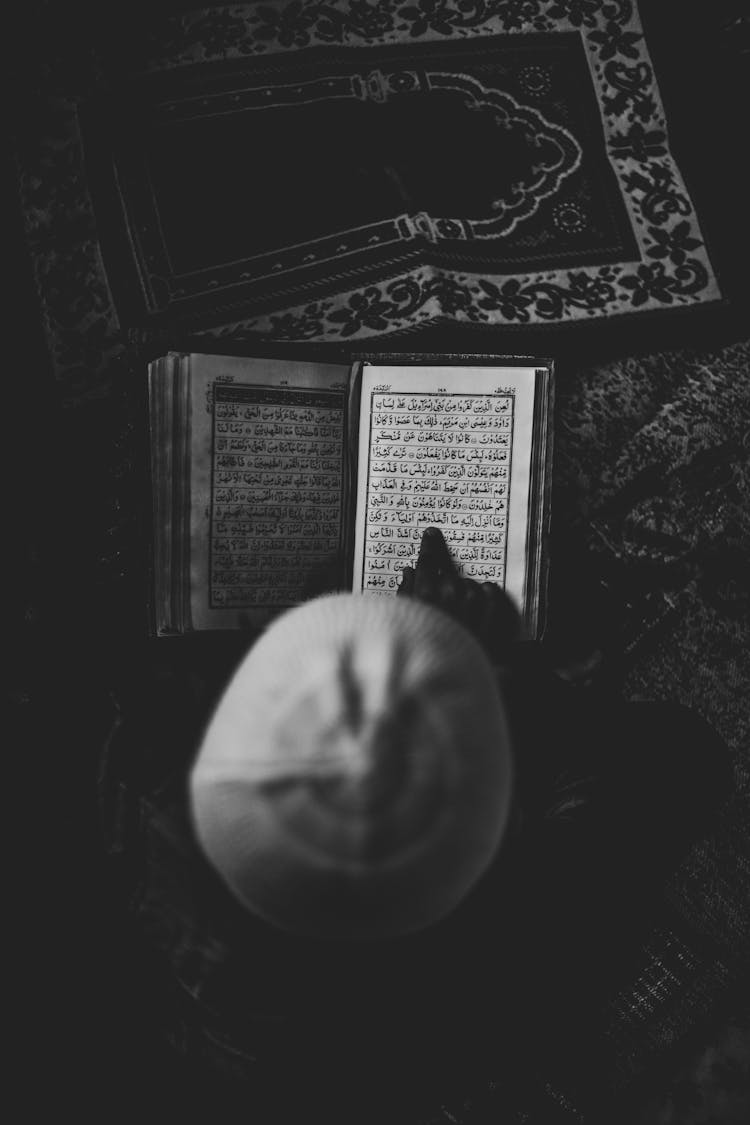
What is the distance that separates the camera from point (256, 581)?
98cm

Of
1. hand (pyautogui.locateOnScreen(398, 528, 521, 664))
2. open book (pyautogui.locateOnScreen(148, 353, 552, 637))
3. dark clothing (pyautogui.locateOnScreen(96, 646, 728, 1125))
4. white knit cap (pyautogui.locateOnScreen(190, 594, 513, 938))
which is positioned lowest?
dark clothing (pyautogui.locateOnScreen(96, 646, 728, 1125))

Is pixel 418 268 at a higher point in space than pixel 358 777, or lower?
higher

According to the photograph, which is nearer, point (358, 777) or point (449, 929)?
point (358, 777)

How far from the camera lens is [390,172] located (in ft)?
3.69

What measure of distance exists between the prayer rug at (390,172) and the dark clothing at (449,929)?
1.82ft

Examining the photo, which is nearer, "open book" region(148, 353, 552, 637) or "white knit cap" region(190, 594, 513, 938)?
"white knit cap" region(190, 594, 513, 938)

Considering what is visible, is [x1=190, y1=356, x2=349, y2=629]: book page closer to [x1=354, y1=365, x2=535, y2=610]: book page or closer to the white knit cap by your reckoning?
[x1=354, y1=365, x2=535, y2=610]: book page

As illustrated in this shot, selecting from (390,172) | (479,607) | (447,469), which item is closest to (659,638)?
(447,469)

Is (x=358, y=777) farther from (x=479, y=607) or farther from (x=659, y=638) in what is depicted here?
(x=659, y=638)

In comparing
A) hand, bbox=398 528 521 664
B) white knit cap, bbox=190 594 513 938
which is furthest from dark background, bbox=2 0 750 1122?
white knit cap, bbox=190 594 513 938

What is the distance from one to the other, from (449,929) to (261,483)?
53cm

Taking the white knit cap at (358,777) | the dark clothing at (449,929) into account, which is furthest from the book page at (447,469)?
the white knit cap at (358,777)

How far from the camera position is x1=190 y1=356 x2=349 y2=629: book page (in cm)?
97

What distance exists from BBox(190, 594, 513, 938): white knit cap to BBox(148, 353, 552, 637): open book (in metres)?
0.53
